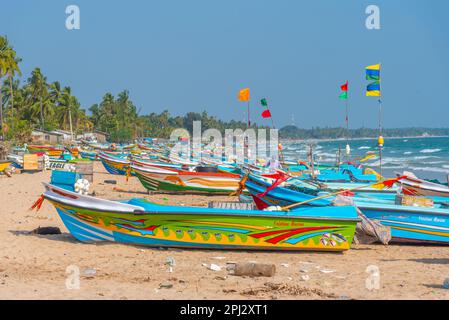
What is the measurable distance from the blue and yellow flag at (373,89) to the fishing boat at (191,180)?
20.0ft

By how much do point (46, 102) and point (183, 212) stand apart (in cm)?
7822

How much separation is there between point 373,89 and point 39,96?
71130 millimetres

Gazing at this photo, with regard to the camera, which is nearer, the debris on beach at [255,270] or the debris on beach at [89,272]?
the debris on beach at [89,272]

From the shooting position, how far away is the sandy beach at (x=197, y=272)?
8.47m

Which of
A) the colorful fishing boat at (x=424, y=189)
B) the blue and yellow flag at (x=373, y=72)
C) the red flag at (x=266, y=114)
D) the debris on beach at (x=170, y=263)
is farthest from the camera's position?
the red flag at (x=266, y=114)

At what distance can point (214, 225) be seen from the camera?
11484 mm

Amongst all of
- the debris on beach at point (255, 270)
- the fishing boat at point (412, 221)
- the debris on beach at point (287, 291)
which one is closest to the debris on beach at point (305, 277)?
the debris on beach at point (255, 270)

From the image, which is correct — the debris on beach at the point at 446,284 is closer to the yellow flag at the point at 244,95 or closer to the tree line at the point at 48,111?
the yellow flag at the point at 244,95

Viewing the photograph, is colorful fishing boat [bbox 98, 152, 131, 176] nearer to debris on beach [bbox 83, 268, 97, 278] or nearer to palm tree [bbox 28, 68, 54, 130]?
debris on beach [bbox 83, 268, 97, 278]

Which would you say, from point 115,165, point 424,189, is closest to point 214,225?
point 424,189

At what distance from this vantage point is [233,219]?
449 inches

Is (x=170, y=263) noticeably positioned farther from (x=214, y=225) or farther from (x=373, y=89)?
(x=373, y=89)

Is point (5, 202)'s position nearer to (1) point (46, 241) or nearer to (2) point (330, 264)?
(1) point (46, 241)
